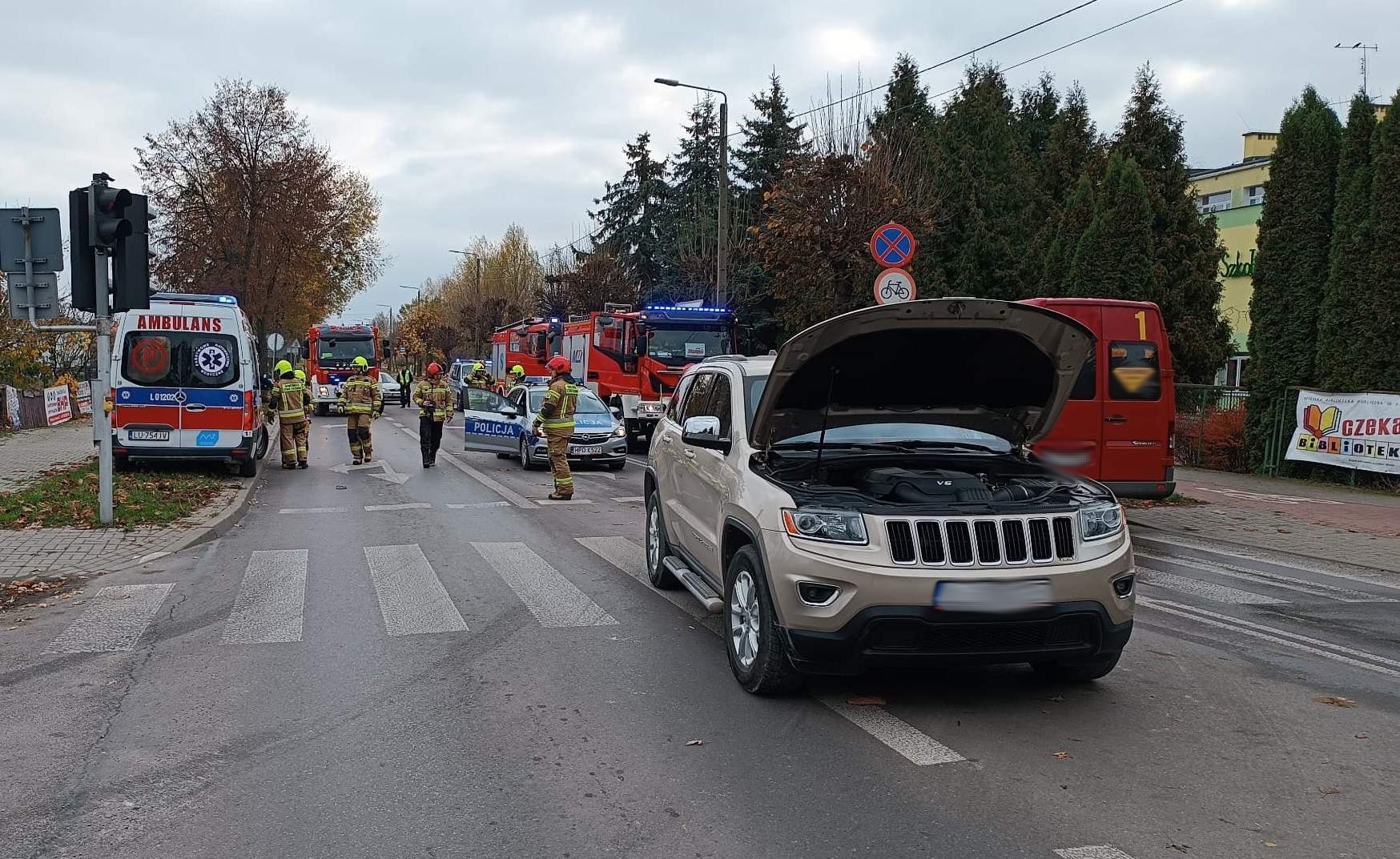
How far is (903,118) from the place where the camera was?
106 feet

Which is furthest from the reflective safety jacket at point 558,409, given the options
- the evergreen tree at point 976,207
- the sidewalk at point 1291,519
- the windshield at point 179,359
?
the evergreen tree at point 976,207

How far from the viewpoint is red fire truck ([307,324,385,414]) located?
4106cm

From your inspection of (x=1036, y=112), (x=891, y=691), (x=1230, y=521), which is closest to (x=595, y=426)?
(x=1230, y=521)

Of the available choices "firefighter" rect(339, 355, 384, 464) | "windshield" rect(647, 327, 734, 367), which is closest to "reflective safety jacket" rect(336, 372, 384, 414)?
"firefighter" rect(339, 355, 384, 464)

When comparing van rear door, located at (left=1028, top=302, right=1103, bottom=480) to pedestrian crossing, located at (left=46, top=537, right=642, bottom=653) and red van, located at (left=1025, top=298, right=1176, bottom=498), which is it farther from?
pedestrian crossing, located at (left=46, top=537, right=642, bottom=653)

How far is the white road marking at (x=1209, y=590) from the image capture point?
838 centimetres

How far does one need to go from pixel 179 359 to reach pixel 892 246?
33.5ft

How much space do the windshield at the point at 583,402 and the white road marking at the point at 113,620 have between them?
10692mm

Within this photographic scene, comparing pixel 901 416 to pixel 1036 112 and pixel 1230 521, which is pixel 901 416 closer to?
pixel 1230 521

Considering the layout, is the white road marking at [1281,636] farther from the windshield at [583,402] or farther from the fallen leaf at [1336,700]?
the windshield at [583,402]

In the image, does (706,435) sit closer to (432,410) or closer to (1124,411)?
(1124,411)

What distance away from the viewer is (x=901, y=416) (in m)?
6.53

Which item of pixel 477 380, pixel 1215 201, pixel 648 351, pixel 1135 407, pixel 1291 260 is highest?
pixel 1215 201

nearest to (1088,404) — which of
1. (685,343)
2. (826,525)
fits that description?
(826,525)
